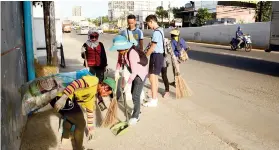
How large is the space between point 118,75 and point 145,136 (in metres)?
1.12

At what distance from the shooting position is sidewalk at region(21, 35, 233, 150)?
3.98 m

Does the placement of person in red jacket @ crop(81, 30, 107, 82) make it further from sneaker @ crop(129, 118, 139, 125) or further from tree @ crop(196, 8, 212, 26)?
tree @ crop(196, 8, 212, 26)

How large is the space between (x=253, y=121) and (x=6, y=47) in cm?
412

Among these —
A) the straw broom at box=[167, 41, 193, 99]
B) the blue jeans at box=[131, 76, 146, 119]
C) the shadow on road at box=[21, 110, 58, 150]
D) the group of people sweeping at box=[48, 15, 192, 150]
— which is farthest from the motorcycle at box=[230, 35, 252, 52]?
the shadow on road at box=[21, 110, 58, 150]

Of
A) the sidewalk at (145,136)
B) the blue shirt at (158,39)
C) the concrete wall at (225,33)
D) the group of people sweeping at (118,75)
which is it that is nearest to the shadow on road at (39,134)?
the sidewalk at (145,136)

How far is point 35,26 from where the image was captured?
996cm

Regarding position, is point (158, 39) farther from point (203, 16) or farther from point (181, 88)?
point (203, 16)

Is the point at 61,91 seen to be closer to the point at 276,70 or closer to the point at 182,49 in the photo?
the point at 182,49

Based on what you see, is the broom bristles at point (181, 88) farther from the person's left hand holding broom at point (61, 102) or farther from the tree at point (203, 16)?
the tree at point (203, 16)

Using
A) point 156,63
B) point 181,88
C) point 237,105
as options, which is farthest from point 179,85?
point 237,105

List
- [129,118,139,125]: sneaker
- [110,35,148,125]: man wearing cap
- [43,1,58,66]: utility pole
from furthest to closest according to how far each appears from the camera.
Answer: [43,1,58,66]: utility pole
[129,118,139,125]: sneaker
[110,35,148,125]: man wearing cap

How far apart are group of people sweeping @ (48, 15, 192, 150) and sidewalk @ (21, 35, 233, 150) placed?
0.43m

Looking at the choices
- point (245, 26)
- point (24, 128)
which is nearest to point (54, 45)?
point (24, 128)

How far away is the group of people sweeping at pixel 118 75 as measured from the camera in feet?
10.1
